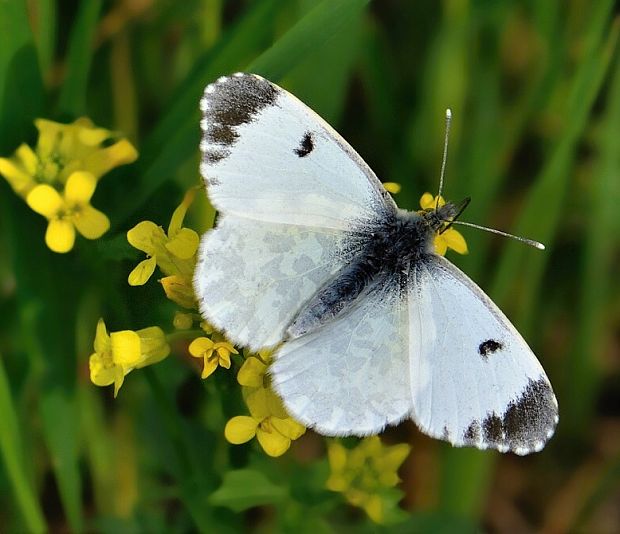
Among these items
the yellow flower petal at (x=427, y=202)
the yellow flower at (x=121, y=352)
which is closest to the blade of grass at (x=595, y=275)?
the yellow flower petal at (x=427, y=202)

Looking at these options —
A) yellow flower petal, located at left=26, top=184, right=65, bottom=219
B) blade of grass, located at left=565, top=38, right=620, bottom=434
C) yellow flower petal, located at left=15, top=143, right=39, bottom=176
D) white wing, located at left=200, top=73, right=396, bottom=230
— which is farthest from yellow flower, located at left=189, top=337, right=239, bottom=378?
blade of grass, located at left=565, top=38, right=620, bottom=434

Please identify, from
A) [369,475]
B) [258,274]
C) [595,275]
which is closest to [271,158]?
[258,274]

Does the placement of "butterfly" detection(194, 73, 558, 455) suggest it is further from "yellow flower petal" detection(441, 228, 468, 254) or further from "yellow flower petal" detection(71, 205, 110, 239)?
"yellow flower petal" detection(71, 205, 110, 239)

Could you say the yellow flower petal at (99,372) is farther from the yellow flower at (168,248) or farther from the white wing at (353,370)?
the white wing at (353,370)

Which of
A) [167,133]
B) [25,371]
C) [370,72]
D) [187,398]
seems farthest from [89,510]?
[370,72]

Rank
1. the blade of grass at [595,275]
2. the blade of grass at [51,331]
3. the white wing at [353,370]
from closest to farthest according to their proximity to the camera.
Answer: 1. the white wing at [353,370]
2. the blade of grass at [51,331]
3. the blade of grass at [595,275]

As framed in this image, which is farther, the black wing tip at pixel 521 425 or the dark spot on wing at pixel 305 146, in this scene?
the dark spot on wing at pixel 305 146
